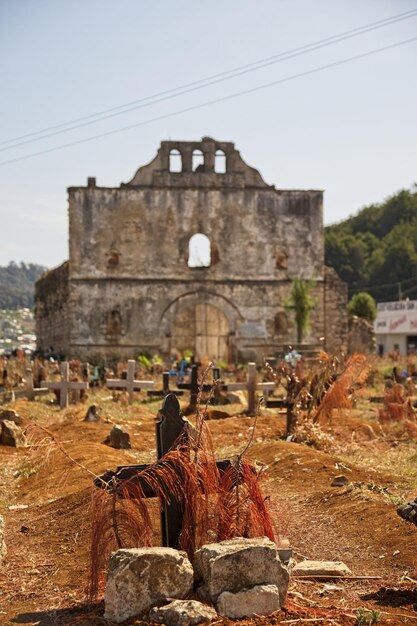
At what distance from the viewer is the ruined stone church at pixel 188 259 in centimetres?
3662

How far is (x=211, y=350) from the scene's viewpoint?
39250 millimetres

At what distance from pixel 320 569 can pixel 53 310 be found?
35.9m

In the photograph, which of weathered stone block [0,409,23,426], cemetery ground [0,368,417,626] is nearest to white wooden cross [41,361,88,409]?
cemetery ground [0,368,417,626]

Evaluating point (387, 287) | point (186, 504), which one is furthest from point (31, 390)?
point (387, 287)

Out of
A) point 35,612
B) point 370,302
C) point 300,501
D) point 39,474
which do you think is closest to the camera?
point 35,612

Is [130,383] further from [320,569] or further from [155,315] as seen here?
[320,569]

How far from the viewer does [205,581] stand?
A: 573 cm

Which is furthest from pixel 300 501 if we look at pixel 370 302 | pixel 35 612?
pixel 370 302

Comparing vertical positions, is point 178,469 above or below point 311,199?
below

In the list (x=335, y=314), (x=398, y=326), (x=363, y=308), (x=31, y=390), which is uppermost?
(x=363, y=308)

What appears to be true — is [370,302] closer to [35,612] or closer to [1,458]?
[1,458]

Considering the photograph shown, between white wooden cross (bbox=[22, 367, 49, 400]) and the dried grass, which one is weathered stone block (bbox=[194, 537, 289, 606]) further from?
white wooden cross (bbox=[22, 367, 49, 400])

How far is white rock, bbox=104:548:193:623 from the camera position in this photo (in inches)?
221

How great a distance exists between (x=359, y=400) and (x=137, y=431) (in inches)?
298
